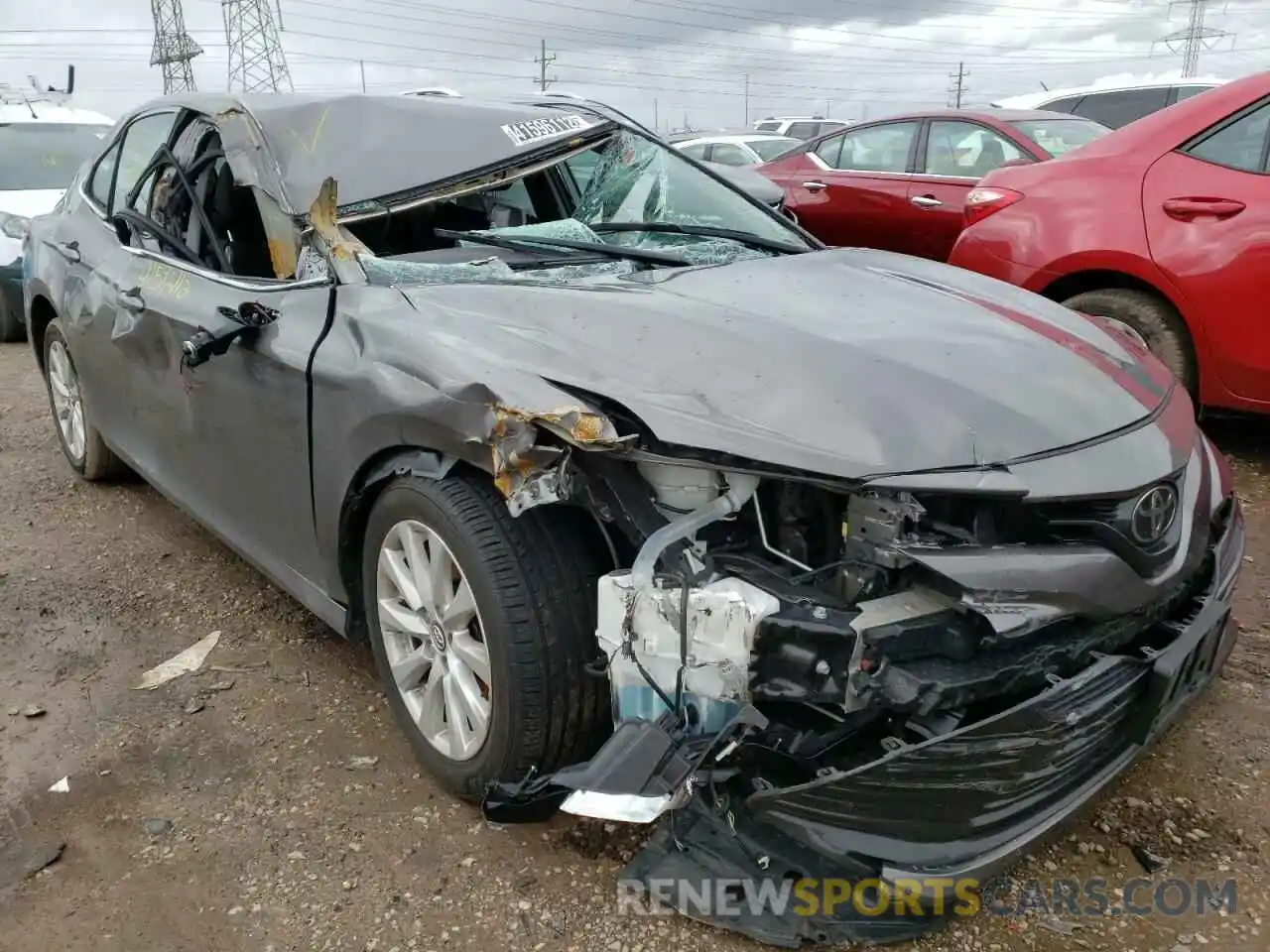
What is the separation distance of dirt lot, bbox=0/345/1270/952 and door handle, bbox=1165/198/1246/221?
145 cm

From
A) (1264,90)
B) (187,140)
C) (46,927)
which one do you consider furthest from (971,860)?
(1264,90)

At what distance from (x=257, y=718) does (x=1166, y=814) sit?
2286 millimetres

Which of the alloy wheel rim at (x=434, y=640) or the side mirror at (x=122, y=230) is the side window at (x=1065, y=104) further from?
the alloy wheel rim at (x=434, y=640)

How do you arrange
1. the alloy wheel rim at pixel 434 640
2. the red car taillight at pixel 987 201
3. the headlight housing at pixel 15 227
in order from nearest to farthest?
the alloy wheel rim at pixel 434 640 → the red car taillight at pixel 987 201 → the headlight housing at pixel 15 227

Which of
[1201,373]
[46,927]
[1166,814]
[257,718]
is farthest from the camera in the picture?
[1201,373]

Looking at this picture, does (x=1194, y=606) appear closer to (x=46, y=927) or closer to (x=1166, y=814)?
(x=1166, y=814)

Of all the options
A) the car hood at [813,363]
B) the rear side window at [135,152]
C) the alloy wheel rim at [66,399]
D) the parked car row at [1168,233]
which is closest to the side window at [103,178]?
the rear side window at [135,152]

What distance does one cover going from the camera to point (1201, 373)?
13.4ft

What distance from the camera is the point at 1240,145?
409 cm

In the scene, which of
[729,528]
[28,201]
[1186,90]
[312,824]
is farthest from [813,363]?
[28,201]

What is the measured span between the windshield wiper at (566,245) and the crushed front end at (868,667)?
3.45ft

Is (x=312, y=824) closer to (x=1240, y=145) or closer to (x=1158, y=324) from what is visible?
(x=1158, y=324)

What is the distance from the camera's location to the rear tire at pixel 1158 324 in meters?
4.14

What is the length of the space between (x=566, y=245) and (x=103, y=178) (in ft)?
7.52
